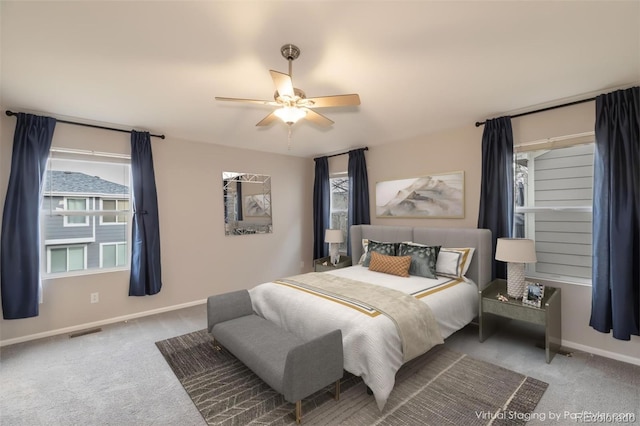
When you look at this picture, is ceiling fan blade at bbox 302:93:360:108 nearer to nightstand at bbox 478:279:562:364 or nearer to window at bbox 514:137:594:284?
window at bbox 514:137:594:284

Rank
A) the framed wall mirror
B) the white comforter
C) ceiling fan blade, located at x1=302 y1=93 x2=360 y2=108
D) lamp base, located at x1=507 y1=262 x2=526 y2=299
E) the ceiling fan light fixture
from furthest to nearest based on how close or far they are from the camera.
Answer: the framed wall mirror
lamp base, located at x1=507 y1=262 x2=526 y2=299
the ceiling fan light fixture
ceiling fan blade, located at x1=302 y1=93 x2=360 y2=108
the white comforter

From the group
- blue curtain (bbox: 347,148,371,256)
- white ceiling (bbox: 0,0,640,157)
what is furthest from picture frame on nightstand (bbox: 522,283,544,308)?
blue curtain (bbox: 347,148,371,256)

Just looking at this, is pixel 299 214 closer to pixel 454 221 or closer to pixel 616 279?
pixel 454 221

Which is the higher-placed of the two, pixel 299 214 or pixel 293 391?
pixel 299 214

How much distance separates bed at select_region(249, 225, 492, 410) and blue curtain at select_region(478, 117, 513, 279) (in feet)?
0.55

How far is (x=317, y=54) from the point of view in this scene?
218cm

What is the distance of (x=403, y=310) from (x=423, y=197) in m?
2.21

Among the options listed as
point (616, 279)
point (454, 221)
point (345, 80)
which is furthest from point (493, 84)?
point (616, 279)

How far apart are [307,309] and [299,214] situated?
3240mm

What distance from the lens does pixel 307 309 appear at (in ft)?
8.09

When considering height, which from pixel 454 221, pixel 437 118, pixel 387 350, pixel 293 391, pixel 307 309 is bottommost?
pixel 293 391

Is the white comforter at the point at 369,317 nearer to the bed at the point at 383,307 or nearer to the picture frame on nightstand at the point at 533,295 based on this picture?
the bed at the point at 383,307

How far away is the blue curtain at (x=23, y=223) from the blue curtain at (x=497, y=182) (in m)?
5.13

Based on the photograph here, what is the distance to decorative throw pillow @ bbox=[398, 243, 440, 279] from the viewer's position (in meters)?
3.30
